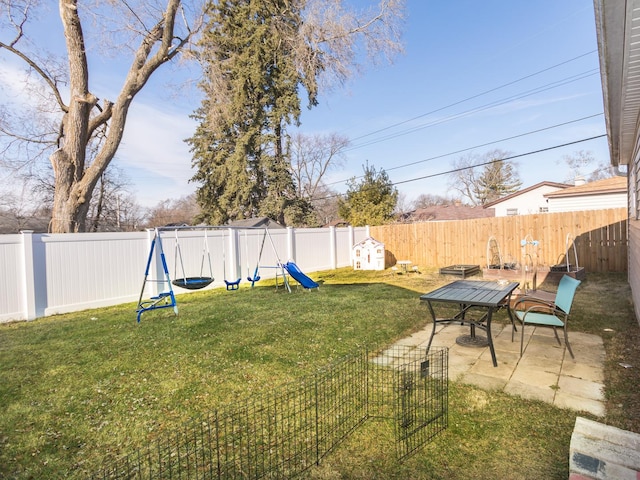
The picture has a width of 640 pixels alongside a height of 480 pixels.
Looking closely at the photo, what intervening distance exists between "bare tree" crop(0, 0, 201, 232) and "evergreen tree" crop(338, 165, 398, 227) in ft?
28.3

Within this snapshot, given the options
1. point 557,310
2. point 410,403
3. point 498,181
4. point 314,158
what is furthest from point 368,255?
point 498,181

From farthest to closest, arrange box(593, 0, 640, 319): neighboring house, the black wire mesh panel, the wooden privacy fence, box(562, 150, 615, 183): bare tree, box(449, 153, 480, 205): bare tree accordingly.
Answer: box(449, 153, 480, 205): bare tree
box(562, 150, 615, 183): bare tree
the wooden privacy fence
the black wire mesh panel
box(593, 0, 640, 319): neighboring house

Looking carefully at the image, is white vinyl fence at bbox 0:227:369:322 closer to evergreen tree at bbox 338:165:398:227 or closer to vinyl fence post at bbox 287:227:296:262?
vinyl fence post at bbox 287:227:296:262

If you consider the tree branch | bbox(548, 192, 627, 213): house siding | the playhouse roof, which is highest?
the tree branch

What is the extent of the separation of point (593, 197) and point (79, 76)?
1745cm

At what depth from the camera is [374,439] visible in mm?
2258

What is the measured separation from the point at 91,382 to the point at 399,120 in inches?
809

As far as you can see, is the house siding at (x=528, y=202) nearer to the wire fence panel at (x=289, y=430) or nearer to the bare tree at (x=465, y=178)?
the bare tree at (x=465, y=178)

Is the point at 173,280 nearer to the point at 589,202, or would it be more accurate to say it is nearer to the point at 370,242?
the point at 370,242

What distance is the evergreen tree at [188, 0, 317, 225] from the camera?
18.2 meters

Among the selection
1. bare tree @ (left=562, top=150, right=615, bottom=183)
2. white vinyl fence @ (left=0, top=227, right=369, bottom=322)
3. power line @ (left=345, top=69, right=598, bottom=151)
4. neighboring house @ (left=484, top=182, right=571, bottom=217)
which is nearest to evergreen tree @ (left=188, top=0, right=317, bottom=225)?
power line @ (left=345, top=69, right=598, bottom=151)

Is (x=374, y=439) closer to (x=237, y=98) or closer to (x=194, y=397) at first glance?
(x=194, y=397)

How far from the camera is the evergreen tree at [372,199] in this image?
49.9ft

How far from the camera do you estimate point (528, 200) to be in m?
22.3
